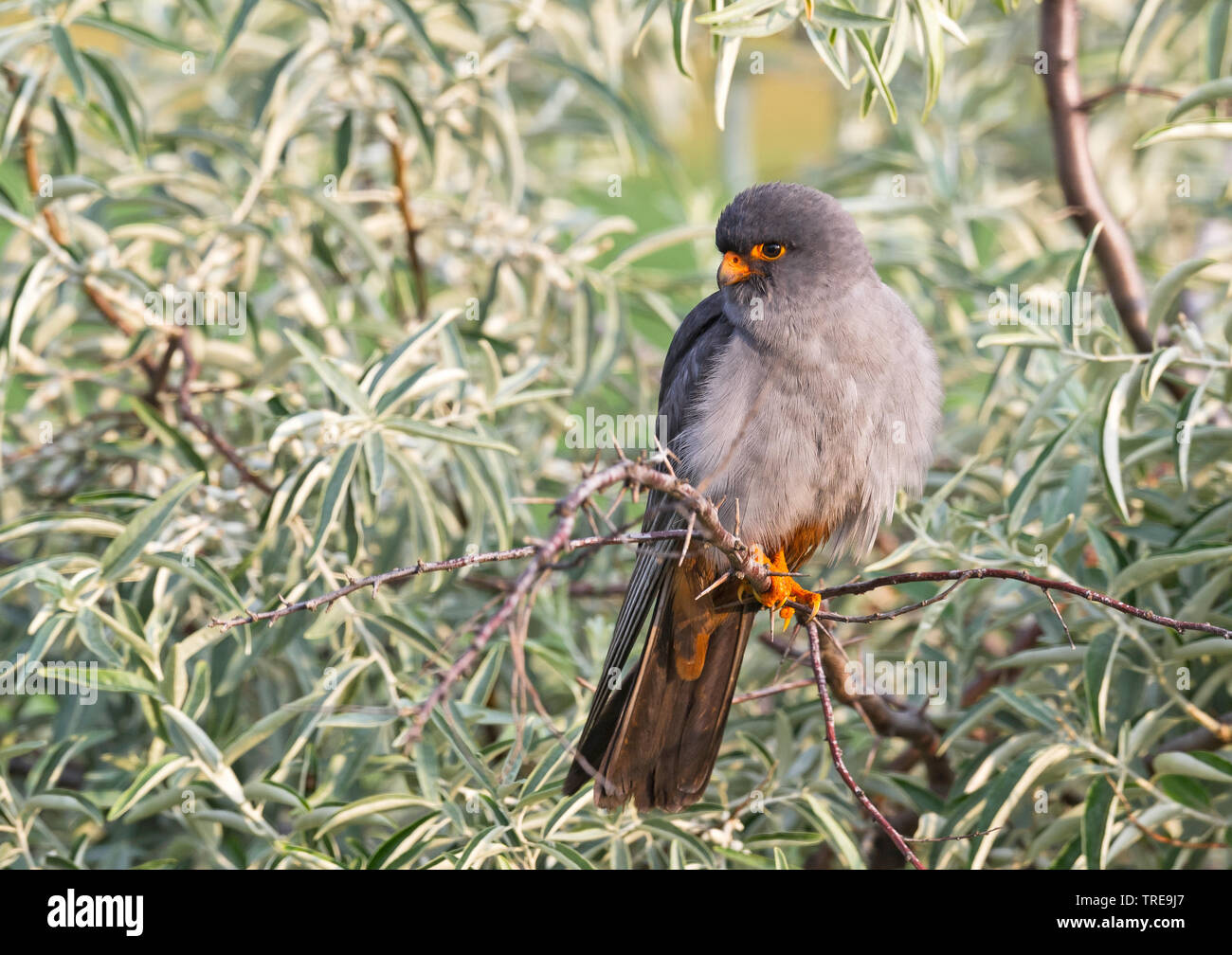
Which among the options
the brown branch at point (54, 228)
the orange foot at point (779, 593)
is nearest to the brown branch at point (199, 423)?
the brown branch at point (54, 228)

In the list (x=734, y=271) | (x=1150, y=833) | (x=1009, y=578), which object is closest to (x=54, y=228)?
(x=734, y=271)

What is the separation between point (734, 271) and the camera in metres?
2.65

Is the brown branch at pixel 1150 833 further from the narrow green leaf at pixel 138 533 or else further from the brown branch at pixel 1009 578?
the narrow green leaf at pixel 138 533

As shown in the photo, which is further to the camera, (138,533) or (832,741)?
(138,533)

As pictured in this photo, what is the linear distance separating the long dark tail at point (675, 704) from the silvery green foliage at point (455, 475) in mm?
→ 126

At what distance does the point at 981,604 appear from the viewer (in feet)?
11.3

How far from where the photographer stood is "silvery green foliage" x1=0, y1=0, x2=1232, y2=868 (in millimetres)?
2463

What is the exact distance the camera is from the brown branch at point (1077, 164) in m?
3.01

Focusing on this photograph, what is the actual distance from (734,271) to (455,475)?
0.88 metres

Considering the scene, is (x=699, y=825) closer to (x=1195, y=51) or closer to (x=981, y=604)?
(x=981, y=604)

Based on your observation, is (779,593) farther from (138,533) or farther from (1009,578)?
(138,533)

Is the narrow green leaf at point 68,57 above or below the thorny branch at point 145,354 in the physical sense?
above
